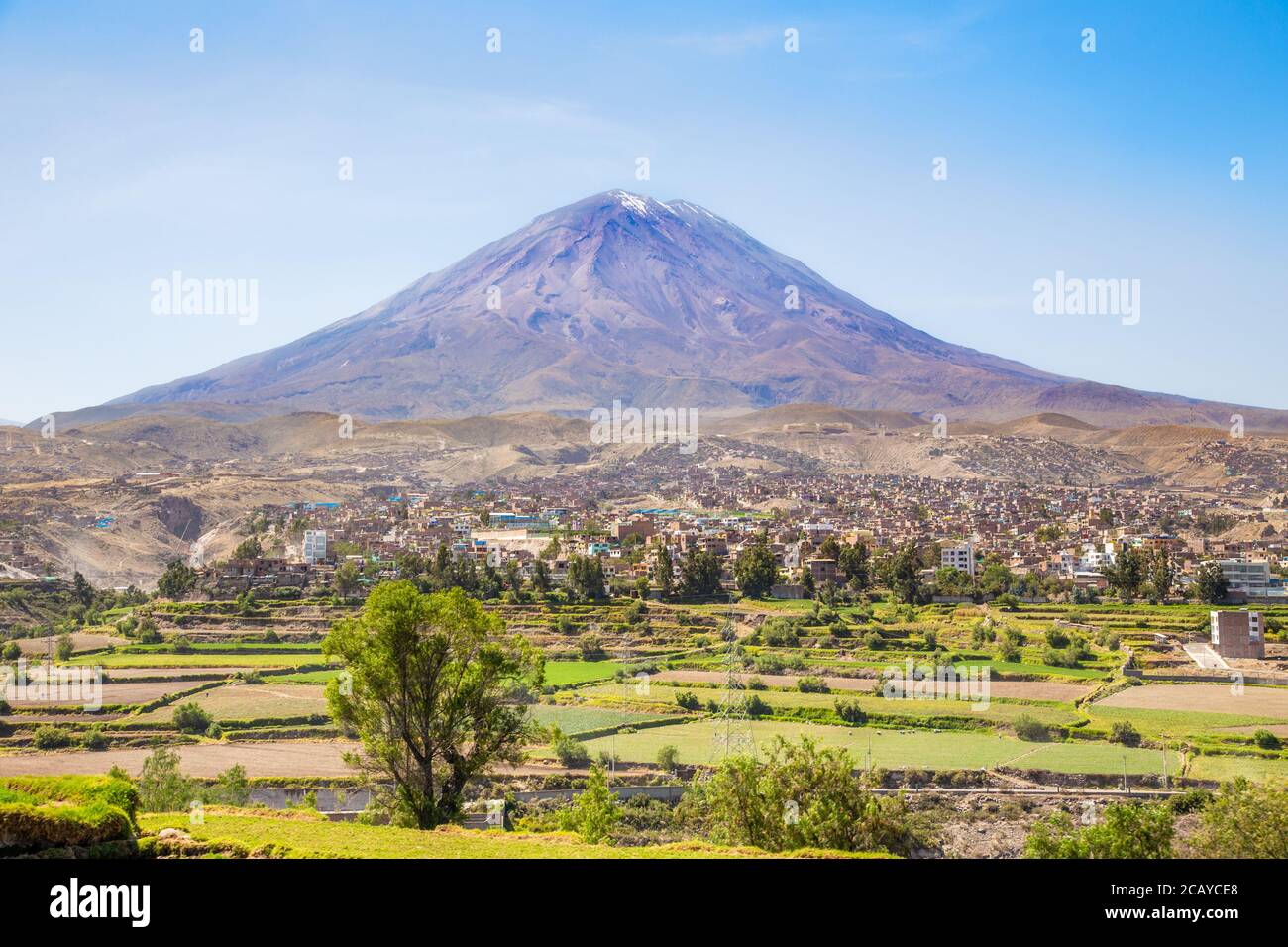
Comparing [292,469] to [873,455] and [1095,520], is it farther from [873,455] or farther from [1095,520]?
[1095,520]

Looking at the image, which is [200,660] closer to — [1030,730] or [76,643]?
[76,643]

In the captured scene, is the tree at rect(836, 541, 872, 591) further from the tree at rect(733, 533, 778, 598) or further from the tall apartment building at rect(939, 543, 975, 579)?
the tall apartment building at rect(939, 543, 975, 579)

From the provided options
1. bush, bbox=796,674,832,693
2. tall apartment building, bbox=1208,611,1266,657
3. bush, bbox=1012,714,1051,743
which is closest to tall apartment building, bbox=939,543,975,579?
tall apartment building, bbox=1208,611,1266,657

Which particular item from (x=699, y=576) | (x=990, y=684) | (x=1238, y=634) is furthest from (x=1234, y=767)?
(x=699, y=576)

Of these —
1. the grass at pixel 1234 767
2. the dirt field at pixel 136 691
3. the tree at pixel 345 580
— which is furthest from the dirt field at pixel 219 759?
the tree at pixel 345 580

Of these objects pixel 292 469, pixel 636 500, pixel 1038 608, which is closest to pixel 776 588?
pixel 1038 608

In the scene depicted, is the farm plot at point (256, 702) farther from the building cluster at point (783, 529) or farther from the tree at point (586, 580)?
the building cluster at point (783, 529)
